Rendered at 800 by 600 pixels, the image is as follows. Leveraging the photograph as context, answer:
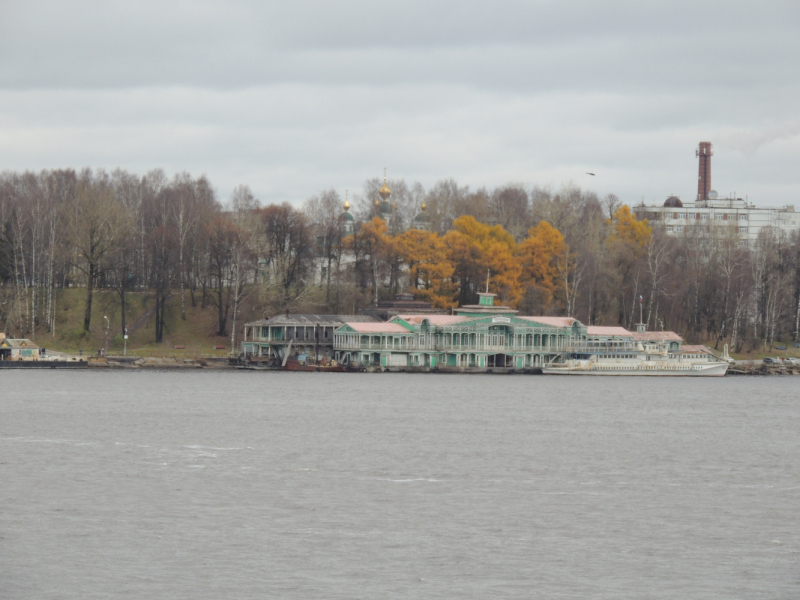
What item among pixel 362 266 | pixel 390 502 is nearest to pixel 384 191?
pixel 362 266

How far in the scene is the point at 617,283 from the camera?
125750mm

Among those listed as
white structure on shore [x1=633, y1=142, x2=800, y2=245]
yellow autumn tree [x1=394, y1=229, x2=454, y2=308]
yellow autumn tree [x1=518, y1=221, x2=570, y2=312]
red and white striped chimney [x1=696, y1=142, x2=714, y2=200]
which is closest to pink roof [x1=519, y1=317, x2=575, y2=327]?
yellow autumn tree [x1=518, y1=221, x2=570, y2=312]

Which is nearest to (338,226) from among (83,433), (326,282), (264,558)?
(326,282)

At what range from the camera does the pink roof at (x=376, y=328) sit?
112 meters

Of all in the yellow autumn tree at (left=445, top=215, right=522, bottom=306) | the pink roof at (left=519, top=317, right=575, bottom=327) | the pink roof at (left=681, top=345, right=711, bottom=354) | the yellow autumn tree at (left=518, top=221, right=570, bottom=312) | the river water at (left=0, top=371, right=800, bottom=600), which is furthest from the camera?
the yellow autumn tree at (left=518, top=221, right=570, bottom=312)

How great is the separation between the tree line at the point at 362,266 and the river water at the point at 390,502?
155ft

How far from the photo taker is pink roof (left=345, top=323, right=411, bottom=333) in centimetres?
11212

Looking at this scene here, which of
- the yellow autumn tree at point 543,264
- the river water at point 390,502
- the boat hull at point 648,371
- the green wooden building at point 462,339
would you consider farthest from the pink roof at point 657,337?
the river water at point 390,502

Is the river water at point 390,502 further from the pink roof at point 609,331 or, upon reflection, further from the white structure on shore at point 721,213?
the white structure on shore at point 721,213

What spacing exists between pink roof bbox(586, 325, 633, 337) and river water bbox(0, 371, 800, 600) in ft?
154

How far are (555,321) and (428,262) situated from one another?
15.1 m

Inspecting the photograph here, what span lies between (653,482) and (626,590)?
15.8 m

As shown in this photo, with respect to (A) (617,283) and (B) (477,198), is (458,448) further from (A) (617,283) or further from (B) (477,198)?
(B) (477,198)

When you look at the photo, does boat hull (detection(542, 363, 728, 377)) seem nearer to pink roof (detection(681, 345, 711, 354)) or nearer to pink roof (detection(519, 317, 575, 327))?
pink roof (detection(681, 345, 711, 354))
